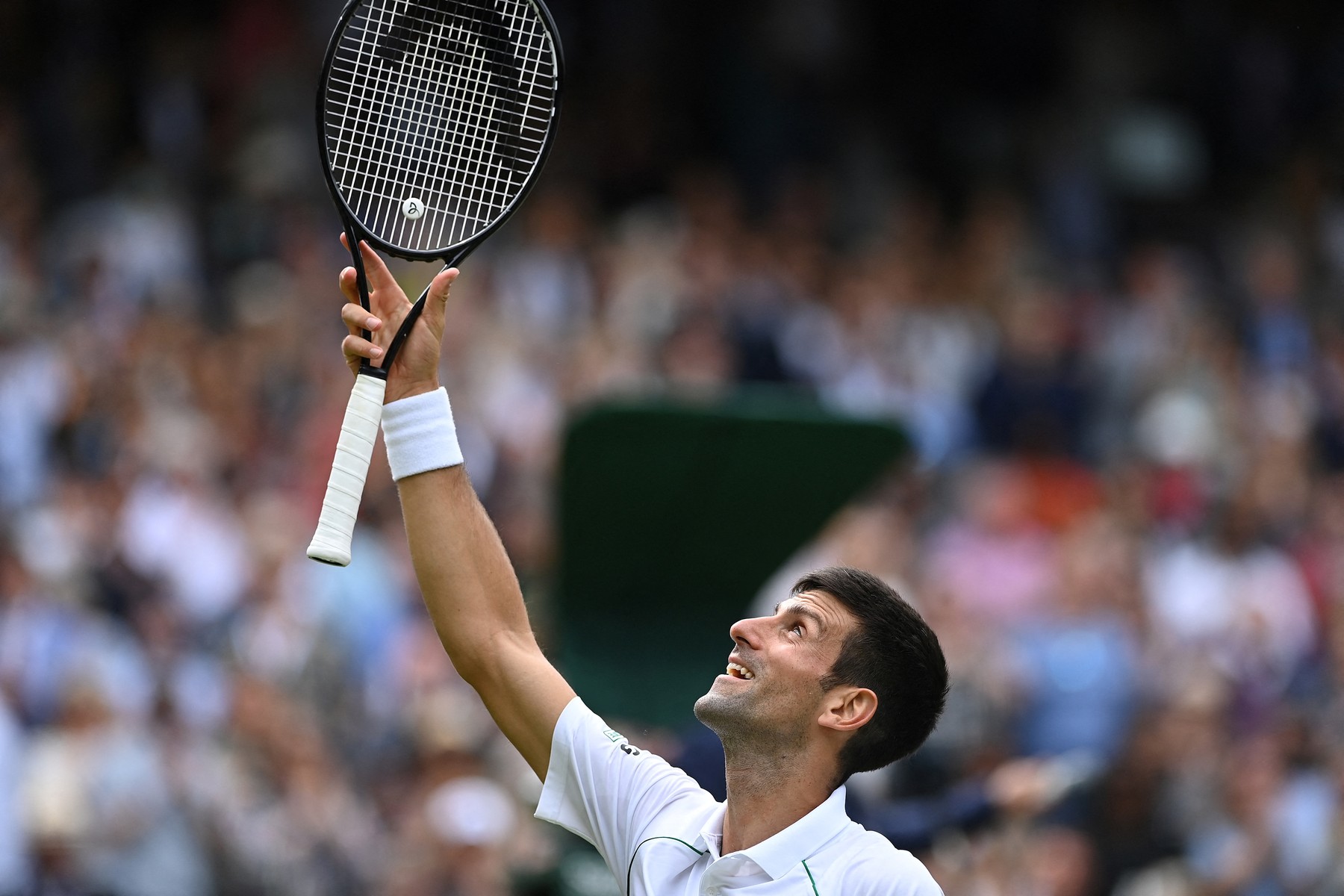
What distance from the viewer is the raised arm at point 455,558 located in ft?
11.9

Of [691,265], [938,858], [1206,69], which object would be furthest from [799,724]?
[1206,69]

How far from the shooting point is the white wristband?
362 cm

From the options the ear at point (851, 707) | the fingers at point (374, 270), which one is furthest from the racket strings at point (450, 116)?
the ear at point (851, 707)

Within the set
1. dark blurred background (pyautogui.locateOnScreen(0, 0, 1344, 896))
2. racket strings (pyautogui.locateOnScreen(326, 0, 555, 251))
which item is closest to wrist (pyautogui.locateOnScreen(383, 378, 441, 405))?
racket strings (pyautogui.locateOnScreen(326, 0, 555, 251))

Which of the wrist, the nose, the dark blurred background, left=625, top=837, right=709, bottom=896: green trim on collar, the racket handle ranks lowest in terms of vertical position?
the dark blurred background

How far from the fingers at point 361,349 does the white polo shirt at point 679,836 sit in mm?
720

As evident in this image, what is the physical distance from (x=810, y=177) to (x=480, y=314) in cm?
381

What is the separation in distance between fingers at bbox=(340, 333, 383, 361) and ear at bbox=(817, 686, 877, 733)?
3.31 feet

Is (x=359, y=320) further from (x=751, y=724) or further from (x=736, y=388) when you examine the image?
(x=736, y=388)

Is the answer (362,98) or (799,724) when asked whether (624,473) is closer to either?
(362,98)

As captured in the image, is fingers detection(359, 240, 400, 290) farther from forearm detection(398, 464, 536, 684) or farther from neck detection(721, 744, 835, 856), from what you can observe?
neck detection(721, 744, 835, 856)

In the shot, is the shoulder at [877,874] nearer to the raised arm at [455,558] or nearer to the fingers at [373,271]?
the raised arm at [455,558]

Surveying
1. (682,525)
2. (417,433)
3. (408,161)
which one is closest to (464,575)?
(417,433)

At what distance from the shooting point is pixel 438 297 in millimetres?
3635
